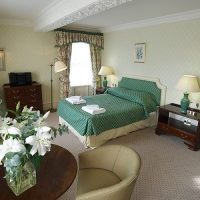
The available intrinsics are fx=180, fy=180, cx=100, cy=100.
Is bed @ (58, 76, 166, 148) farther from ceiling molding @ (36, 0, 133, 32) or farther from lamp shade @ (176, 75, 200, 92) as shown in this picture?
ceiling molding @ (36, 0, 133, 32)

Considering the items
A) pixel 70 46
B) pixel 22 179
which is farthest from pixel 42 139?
pixel 70 46

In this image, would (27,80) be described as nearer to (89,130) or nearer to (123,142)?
(89,130)

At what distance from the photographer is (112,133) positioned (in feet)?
11.2

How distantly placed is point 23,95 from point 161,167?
11.7ft

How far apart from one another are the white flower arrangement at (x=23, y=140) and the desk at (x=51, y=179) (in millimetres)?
189

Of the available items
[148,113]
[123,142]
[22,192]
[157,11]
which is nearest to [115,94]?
[148,113]

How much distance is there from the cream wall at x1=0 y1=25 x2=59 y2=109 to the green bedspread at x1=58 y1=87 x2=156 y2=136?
1643 millimetres

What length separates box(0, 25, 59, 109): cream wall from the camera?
448 cm

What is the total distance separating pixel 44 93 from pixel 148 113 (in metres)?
3.01

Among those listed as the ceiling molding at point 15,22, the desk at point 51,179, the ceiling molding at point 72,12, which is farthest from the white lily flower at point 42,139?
the ceiling molding at point 15,22

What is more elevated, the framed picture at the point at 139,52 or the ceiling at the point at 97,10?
the ceiling at the point at 97,10

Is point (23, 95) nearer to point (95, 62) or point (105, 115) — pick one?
point (95, 62)

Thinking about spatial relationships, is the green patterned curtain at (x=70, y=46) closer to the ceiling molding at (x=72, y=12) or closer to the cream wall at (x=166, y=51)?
the cream wall at (x=166, y=51)

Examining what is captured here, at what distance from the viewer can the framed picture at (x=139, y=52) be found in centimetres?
432
